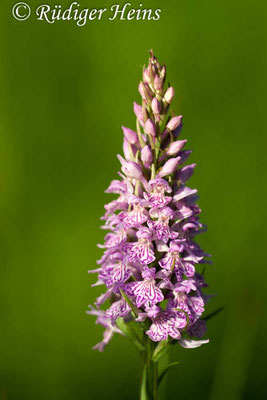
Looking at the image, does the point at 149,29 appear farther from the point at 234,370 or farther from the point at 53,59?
the point at 234,370

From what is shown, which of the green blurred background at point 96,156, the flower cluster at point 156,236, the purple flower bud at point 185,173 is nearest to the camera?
the flower cluster at point 156,236

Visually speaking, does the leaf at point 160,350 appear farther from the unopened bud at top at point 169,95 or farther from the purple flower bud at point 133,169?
the unopened bud at top at point 169,95

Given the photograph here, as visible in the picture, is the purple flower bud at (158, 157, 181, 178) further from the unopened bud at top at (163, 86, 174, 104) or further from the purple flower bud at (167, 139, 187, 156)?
the unopened bud at top at (163, 86, 174, 104)

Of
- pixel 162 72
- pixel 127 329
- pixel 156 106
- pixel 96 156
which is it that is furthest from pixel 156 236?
pixel 96 156

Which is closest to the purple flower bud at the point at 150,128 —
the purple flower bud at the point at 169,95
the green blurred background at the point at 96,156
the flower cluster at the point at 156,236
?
the flower cluster at the point at 156,236

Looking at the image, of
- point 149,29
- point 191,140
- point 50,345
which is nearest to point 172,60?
point 149,29

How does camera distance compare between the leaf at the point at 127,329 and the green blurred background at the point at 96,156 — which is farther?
the green blurred background at the point at 96,156

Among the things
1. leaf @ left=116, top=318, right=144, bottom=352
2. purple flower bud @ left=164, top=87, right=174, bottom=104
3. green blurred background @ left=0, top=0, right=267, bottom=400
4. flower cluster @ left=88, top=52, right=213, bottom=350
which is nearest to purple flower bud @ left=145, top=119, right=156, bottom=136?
flower cluster @ left=88, top=52, right=213, bottom=350

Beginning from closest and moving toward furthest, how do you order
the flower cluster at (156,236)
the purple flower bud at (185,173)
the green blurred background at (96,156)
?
1. the flower cluster at (156,236)
2. the purple flower bud at (185,173)
3. the green blurred background at (96,156)
